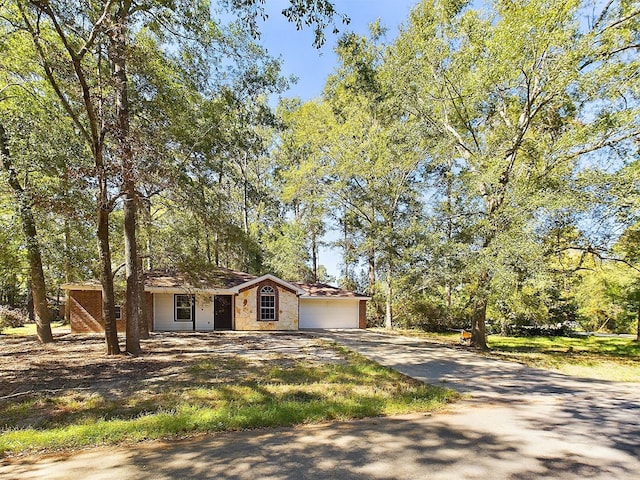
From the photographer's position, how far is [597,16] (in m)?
11.2

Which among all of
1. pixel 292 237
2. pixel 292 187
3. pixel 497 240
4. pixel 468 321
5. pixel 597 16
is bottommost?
pixel 468 321

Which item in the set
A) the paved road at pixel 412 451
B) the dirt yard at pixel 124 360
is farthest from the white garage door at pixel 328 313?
the paved road at pixel 412 451

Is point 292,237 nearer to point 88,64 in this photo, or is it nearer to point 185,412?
point 88,64

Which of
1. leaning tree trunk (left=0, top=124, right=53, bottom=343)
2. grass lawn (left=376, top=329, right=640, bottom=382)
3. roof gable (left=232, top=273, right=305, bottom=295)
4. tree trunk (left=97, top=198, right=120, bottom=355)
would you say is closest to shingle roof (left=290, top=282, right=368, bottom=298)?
roof gable (left=232, top=273, right=305, bottom=295)

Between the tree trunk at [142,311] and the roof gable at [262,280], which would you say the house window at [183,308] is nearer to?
the roof gable at [262,280]

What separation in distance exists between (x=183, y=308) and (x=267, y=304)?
4.49m

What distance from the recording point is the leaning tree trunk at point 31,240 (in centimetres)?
947

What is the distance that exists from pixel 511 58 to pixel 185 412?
13.2 meters

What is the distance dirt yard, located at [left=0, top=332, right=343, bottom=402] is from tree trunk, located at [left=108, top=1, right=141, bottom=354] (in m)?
1.21

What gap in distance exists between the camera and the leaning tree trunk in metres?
9.47

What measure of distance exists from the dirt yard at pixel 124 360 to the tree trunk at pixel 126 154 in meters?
1.21

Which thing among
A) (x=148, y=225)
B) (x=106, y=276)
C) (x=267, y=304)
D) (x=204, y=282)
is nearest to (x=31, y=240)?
(x=106, y=276)

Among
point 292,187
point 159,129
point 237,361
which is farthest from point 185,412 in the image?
point 292,187

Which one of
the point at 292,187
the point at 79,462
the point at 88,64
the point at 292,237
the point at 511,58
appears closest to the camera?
the point at 79,462
